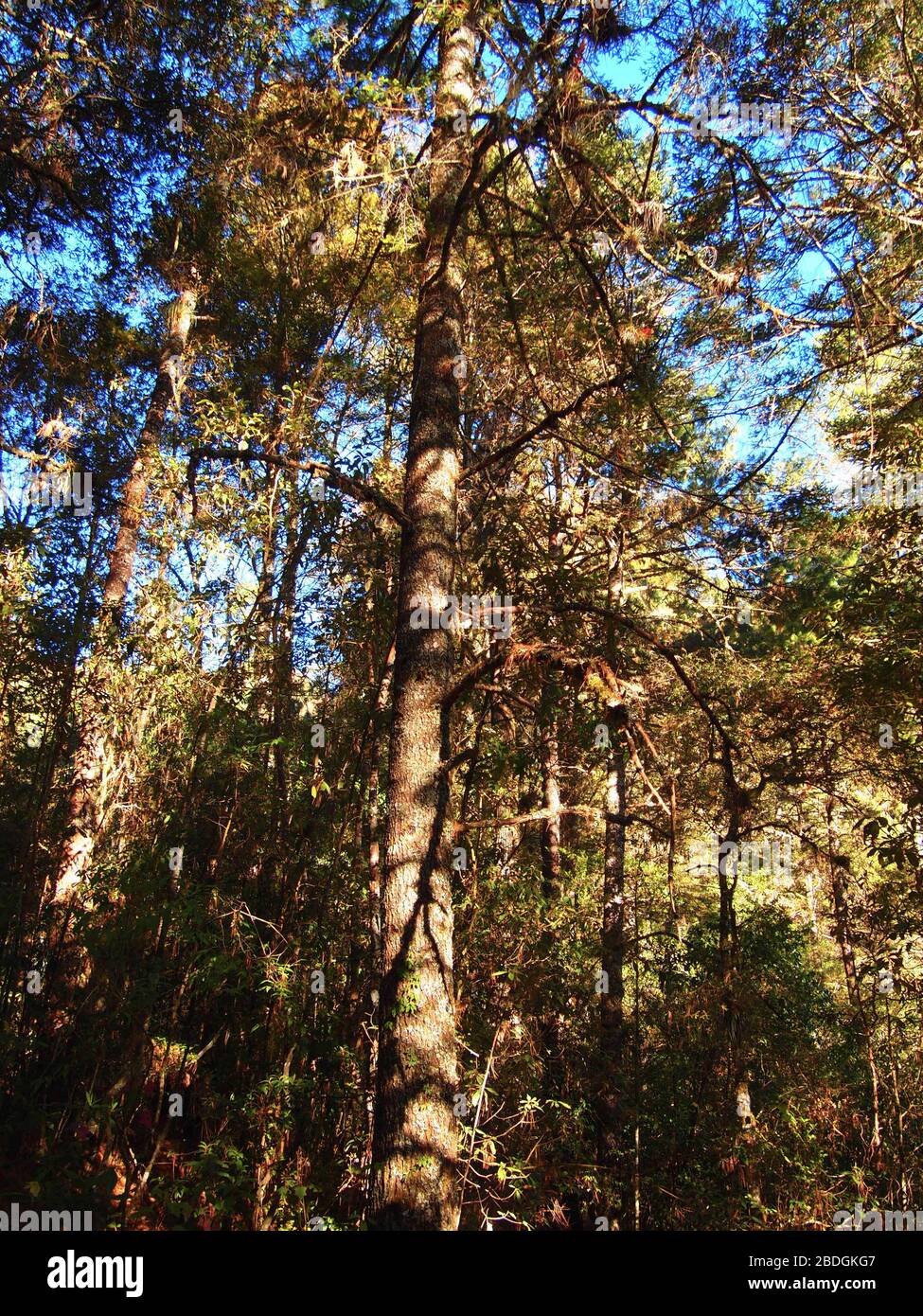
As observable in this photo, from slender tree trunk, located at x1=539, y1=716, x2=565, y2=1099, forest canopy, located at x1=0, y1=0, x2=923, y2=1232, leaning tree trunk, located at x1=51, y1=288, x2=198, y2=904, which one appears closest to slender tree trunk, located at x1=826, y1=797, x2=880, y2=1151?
forest canopy, located at x1=0, y1=0, x2=923, y2=1232

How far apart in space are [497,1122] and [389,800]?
2.72 metres

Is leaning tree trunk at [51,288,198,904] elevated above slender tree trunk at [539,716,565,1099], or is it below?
above

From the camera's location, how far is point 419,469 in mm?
3811

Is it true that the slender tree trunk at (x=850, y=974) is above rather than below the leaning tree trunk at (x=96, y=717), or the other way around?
below

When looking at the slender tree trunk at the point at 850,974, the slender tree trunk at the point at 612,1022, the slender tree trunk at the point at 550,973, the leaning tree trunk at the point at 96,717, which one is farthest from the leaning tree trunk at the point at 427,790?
the slender tree trunk at the point at 850,974

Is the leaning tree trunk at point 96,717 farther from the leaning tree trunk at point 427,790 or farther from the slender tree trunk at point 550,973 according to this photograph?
the slender tree trunk at point 550,973

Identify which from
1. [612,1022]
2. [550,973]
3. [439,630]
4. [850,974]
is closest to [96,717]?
[439,630]

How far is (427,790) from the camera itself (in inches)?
130

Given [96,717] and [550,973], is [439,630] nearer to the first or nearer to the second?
[96,717]

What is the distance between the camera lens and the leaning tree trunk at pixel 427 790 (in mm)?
2787

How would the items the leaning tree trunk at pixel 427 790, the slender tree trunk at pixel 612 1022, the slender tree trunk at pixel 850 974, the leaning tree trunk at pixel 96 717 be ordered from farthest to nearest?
the slender tree trunk at pixel 612 1022 → the slender tree trunk at pixel 850 974 → the leaning tree trunk at pixel 96 717 → the leaning tree trunk at pixel 427 790

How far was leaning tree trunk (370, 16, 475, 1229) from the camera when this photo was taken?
9.14 feet

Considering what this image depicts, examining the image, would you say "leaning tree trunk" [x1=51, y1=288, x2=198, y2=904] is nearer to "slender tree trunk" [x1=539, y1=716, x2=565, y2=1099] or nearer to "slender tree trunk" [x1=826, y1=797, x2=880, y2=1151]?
"slender tree trunk" [x1=539, y1=716, x2=565, y2=1099]

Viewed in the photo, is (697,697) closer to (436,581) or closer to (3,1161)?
(436,581)
